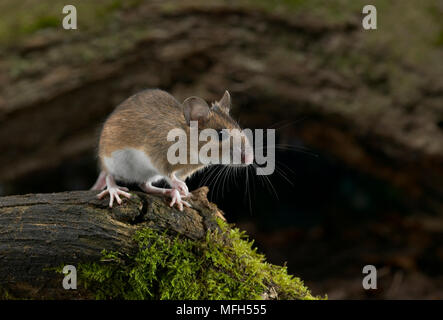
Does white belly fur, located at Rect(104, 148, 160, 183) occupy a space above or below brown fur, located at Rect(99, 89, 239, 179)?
below

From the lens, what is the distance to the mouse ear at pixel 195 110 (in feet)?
11.6

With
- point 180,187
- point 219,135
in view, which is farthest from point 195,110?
point 180,187

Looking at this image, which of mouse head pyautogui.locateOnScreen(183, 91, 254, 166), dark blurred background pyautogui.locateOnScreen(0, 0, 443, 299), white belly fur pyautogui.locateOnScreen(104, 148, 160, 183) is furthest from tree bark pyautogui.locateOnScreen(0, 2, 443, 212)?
mouse head pyautogui.locateOnScreen(183, 91, 254, 166)

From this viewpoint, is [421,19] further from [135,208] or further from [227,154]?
[135,208]

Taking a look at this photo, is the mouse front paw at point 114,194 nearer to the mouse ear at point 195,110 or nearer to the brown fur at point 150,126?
the brown fur at point 150,126

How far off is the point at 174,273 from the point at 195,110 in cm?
114

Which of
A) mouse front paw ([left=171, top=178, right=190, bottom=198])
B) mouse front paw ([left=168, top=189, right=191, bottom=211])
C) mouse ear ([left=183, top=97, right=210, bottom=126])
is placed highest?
mouse ear ([left=183, top=97, right=210, bottom=126])

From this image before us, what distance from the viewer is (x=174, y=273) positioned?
3.31 m

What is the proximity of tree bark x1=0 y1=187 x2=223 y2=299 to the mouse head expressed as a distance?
0.49 metres

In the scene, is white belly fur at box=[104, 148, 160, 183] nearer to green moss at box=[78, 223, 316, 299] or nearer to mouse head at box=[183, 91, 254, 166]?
mouse head at box=[183, 91, 254, 166]

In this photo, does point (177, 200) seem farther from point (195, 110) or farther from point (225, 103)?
point (225, 103)

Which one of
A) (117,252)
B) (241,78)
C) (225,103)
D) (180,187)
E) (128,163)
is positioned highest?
(241,78)

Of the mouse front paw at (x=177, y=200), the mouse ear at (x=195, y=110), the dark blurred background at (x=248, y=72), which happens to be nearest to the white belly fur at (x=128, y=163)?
the mouse front paw at (x=177, y=200)

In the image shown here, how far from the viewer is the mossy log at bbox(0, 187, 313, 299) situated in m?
3.25
